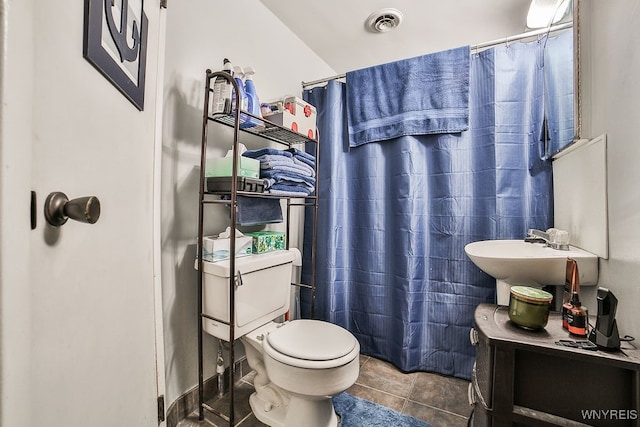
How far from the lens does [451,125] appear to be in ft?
5.36

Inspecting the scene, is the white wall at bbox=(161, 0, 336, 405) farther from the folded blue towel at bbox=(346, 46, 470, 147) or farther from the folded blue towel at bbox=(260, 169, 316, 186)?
the folded blue towel at bbox=(346, 46, 470, 147)

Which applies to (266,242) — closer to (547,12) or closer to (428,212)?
(428,212)

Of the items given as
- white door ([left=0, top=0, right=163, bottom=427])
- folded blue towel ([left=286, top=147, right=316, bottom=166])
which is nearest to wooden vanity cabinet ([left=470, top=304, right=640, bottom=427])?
white door ([left=0, top=0, right=163, bottom=427])

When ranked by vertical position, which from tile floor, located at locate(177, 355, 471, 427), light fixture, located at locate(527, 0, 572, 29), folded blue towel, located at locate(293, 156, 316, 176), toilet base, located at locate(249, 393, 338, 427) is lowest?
tile floor, located at locate(177, 355, 471, 427)

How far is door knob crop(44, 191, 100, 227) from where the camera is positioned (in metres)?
0.40

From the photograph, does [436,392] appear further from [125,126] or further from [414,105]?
[125,126]

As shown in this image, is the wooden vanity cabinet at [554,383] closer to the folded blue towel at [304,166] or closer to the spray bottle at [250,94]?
the folded blue towel at [304,166]

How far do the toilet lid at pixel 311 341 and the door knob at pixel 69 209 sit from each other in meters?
0.95

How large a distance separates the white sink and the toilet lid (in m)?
0.68

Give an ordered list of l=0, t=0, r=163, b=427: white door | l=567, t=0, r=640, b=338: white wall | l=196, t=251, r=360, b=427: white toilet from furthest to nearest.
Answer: l=196, t=251, r=360, b=427: white toilet < l=567, t=0, r=640, b=338: white wall < l=0, t=0, r=163, b=427: white door

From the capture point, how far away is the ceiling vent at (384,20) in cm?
165

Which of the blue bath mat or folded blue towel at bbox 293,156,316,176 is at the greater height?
folded blue towel at bbox 293,156,316,176

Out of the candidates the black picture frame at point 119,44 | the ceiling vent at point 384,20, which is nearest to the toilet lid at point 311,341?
the black picture frame at point 119,44

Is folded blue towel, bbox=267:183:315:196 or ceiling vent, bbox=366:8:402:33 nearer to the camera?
folded blue towel, bbox=267:183:315:196
